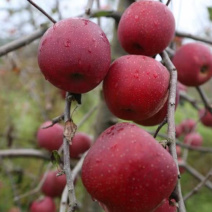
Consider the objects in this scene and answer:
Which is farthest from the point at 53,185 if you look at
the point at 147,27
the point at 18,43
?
the point at 147,27

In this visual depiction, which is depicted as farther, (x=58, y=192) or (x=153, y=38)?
(x=58, y=192)

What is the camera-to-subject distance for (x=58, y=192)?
3.45ft

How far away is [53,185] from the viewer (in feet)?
3.38

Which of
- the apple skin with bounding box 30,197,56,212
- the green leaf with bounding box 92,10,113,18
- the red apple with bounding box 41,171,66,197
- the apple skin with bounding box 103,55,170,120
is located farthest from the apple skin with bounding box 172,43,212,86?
the apple skin with bounding box 30,197,56,212

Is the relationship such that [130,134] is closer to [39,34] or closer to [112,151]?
[112,151]

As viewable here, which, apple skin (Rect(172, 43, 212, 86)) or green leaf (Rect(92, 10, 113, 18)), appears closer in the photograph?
green leaf (Rect(92, 10, 113, 18))

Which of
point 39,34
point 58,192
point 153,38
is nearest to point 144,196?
point 153,38

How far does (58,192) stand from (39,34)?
57 cm

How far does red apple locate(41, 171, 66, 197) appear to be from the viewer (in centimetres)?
101

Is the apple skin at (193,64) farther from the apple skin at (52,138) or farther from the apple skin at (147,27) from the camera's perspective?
the apple skin at (52,138)

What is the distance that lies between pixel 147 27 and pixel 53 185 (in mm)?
660

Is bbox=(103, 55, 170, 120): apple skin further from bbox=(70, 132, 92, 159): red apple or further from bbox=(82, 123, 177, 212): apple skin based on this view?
bbox=(70, 132, 92, 159): red apple

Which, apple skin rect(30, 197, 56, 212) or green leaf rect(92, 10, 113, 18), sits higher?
green leaf rect(92, 10, 113, 18)

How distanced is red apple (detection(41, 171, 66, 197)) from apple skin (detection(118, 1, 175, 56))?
1.90 feet
